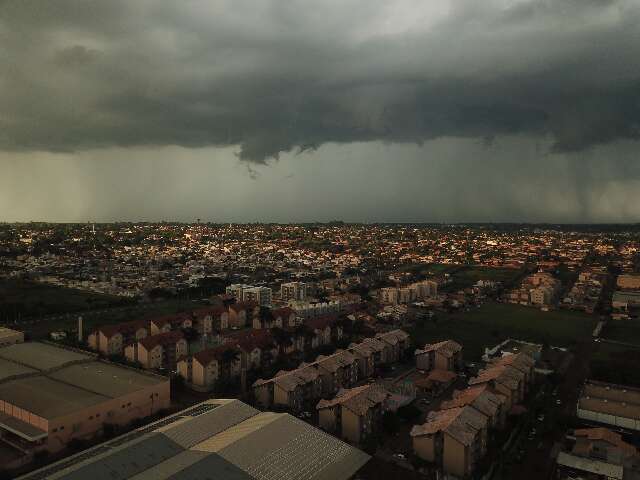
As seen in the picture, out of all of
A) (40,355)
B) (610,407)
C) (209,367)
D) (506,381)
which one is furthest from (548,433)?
(40,355)

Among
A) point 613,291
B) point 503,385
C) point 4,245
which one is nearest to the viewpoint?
point 503,385

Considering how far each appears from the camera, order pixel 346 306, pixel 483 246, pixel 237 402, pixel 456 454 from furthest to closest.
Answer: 1. pixel 483 246
2. pixel 346 306
3. pixel 237 402
4. pixel 456 454

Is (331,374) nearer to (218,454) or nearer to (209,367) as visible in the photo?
(209,367)

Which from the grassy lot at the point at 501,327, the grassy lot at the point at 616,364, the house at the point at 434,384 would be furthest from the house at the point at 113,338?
the grassy lot at the point at 616,364

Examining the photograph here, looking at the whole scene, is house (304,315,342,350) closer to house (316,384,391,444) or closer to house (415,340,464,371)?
house (415,340,464,371)

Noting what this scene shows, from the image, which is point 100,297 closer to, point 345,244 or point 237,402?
point 237,402

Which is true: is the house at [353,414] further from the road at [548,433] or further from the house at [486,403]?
the road at [548,433]

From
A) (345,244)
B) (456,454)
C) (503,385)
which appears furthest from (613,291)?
(345,244)
